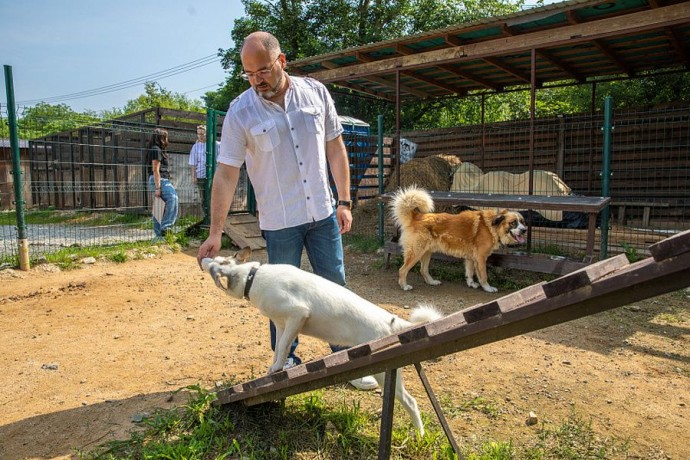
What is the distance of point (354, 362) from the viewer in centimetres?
209

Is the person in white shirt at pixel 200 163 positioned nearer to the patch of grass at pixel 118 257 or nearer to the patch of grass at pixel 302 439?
the patch of grass at pixel 118 257

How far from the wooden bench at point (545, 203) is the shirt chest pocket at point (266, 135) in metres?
4.07

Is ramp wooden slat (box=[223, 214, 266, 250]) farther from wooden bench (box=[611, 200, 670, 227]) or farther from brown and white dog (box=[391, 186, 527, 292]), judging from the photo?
wooden bench (box=[611, 200, 670, 227])

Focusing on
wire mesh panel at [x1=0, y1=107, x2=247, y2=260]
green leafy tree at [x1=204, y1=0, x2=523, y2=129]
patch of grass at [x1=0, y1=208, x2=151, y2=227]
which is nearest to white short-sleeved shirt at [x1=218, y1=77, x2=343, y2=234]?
wire mesh panel at [x1=0, y1=107, x2=247, y2=260]

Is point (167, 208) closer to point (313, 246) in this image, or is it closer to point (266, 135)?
point (313, 246)

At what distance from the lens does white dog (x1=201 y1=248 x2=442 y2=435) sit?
2.45 meters

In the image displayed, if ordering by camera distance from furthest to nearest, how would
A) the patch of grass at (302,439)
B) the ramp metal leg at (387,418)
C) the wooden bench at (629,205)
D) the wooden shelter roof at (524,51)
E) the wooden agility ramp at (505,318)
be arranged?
1. the wooden bench at (629,205)
2. the wooden shelter roof at (524,51)
3. the patch of grass at (302,439)
4. the ramp metal leg at (387,418)
5. the wooden agility ramp at (505,318)

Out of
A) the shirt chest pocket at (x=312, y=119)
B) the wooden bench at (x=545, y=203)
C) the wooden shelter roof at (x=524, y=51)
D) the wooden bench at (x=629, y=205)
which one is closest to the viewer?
the shirt chest pocket at (x=312, y=119)

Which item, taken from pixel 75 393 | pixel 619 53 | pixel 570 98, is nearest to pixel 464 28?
pixel 619 53

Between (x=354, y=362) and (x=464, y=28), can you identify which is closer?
(x=354, y=362)

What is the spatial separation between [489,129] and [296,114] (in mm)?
9713

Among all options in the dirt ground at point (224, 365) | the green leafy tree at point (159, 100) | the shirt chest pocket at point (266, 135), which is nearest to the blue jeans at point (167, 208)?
the dirt ground at point (224, 365)

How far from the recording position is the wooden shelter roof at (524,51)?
597 centimetres

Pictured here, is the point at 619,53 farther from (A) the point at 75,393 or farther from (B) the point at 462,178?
(A) the point at 75,393
